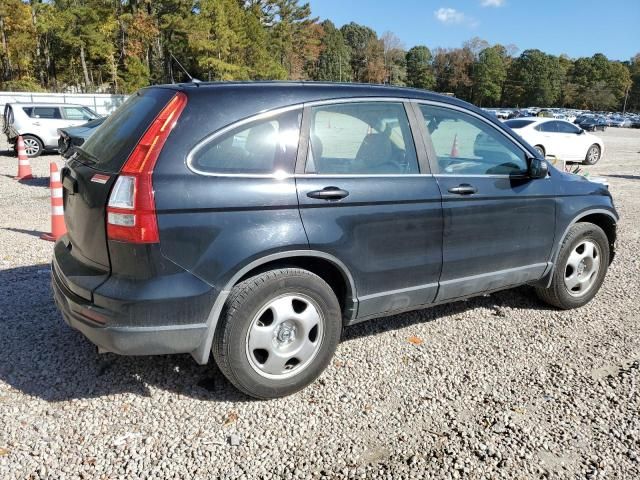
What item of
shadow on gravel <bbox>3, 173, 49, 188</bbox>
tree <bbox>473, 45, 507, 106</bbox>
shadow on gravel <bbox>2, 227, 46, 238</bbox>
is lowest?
shadow on gravel <bbox>2, 227, 46, 238</bbox>

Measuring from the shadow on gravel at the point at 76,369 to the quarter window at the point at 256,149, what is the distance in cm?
138

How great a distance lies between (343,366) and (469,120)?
2.00 m

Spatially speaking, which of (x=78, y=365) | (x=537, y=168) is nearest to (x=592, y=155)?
(x=537, y=168)

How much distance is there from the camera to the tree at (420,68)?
131 m

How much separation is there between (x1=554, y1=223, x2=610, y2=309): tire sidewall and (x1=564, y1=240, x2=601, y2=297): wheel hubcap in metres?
0.04

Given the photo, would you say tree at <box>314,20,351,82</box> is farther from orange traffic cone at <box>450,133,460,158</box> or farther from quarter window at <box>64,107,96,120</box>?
orange traffic cone at <box>450,133,460,158</box>

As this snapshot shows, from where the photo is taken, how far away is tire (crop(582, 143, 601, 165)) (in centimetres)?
1773

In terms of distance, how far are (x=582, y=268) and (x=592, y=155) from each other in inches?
608

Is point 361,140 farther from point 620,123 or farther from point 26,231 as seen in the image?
point 620,123

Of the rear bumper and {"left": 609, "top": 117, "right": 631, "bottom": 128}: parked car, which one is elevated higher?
{"left": 609, "top": 117, "right": 631, "bottom": 128}: parked car

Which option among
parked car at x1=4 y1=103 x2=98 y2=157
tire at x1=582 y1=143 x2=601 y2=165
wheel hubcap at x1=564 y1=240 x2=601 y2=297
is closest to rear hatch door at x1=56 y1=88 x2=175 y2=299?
wheel hubcap at x1=564 y1=240 x2=601 y2=297

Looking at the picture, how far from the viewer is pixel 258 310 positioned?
2895mm

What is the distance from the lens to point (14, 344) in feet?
12.1

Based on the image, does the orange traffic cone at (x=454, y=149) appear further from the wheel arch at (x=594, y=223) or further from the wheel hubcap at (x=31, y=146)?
the wheel hubcap at (x=31, y=146)
